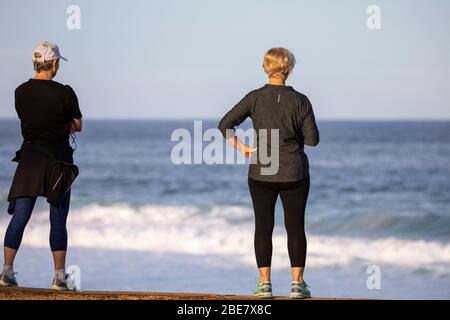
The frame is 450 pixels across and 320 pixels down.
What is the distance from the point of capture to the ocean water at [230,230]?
41.6ft

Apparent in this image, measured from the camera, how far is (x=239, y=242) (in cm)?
1655

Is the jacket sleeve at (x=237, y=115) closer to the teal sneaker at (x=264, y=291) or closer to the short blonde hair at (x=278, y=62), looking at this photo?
the short blonde hair at (x=278, y=62)

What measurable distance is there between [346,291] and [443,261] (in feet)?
11.8

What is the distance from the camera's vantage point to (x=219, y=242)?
1656 centimetres

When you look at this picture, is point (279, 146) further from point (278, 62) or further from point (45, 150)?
point (45, 150)

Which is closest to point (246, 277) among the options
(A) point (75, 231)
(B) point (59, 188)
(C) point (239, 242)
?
(C) point (239, 242)

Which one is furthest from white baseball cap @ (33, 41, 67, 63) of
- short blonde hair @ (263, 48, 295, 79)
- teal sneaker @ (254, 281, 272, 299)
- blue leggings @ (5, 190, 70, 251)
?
teal sneaker @ (254, 281, 272, 299)

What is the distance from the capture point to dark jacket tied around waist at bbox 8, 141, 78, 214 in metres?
5.60

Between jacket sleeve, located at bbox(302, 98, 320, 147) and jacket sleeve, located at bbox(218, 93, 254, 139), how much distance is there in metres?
0.32

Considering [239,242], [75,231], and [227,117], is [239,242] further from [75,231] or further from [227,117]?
[227,117]

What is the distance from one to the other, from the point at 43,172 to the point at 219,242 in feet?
36.4

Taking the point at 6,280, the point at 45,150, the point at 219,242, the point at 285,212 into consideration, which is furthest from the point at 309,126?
the point at 219,242

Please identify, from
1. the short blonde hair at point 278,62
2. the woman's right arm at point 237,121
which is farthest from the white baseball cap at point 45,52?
the short blonde hair at point 278,62

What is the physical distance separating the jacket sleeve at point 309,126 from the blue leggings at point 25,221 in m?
1.53
